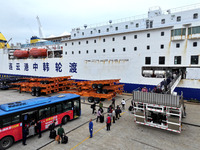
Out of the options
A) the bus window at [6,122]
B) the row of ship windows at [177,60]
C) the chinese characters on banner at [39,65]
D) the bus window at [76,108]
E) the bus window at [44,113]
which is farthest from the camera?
the chinese characters on banner at [39,65]

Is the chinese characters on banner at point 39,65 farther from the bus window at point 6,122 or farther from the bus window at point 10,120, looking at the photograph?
the bus window at point 6,122

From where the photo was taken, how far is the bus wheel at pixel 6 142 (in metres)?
6.98

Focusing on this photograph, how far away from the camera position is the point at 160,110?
8.57m

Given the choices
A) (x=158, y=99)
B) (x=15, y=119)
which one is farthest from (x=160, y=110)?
(x=15, y=119)

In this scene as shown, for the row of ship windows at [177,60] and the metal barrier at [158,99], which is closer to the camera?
the metal barrier at [158,99]

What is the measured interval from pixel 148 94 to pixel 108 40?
50.5 feet

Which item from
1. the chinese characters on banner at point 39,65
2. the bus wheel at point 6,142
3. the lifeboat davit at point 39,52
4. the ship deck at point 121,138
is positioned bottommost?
the ship deck at point 121,138

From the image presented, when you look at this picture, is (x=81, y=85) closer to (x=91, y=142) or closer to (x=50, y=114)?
(x=50, y=114)

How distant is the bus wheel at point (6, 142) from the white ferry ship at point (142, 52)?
16.5 m

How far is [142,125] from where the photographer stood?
10070mm

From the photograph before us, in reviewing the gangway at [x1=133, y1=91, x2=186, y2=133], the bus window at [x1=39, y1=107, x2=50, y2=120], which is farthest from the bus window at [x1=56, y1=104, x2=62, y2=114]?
the gangway at [x1=133, y1=91, x2=186, y2=133]

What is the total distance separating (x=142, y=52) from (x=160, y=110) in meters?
12.7

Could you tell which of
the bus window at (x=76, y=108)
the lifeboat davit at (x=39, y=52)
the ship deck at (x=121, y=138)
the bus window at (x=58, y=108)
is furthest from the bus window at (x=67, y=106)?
the lifeboat davit at (x=39, y=52)

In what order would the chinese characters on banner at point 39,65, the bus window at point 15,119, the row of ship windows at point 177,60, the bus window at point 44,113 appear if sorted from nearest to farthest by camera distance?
the bus window at point 15,119
the bus window at point 44,113
the row of ship windows at point 177,60
the chinese characters on banner at point 39,65
